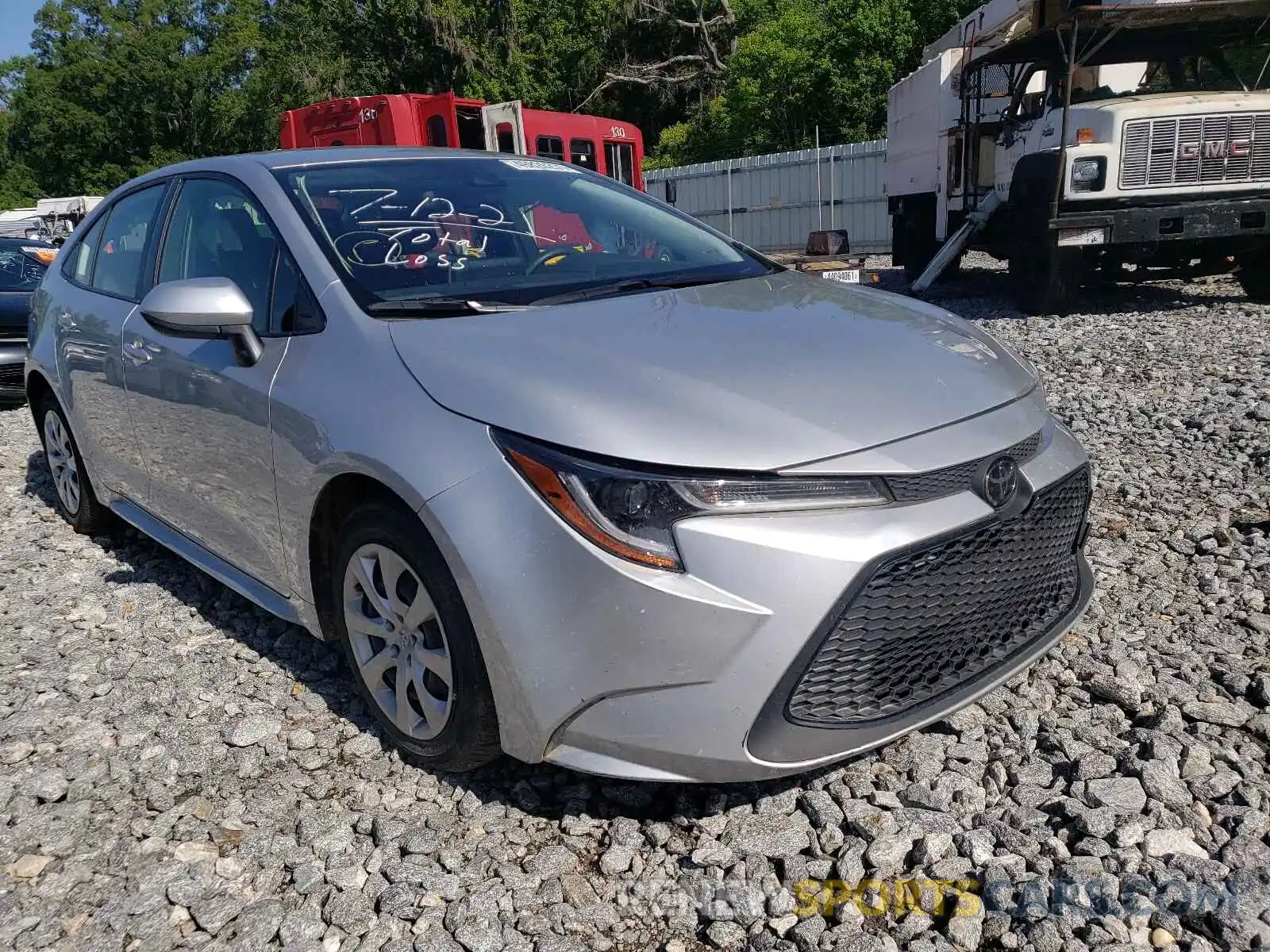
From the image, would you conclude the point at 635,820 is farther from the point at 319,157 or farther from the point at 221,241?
the point at 319,157

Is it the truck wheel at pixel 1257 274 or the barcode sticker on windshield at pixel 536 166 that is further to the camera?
the truck wheel at pixel 1257 274

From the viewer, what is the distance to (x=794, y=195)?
20.8 metres

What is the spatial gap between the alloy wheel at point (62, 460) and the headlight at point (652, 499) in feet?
11.3

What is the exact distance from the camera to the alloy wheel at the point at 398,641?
2449 millimetres

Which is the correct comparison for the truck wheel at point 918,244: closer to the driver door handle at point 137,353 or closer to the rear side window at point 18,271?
the rear side window at point 18,271

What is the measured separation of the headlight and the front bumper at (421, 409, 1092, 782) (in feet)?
0.08

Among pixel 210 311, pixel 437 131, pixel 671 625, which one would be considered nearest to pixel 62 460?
pixel 210 311

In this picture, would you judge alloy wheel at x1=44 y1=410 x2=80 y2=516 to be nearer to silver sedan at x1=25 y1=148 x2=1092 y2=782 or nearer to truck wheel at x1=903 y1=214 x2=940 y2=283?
silver sedan at x1=25 y1=148 x2=1092 y2=782

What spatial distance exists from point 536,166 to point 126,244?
5.49 ft

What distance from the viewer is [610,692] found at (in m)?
2.13

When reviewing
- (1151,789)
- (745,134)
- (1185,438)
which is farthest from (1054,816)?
(745,134)

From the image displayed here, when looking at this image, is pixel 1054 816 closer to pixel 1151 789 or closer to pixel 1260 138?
pixel 1151 789

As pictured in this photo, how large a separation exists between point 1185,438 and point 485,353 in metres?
4.07

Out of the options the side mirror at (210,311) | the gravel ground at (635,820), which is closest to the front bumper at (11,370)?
the gravel ground at (635,820)
